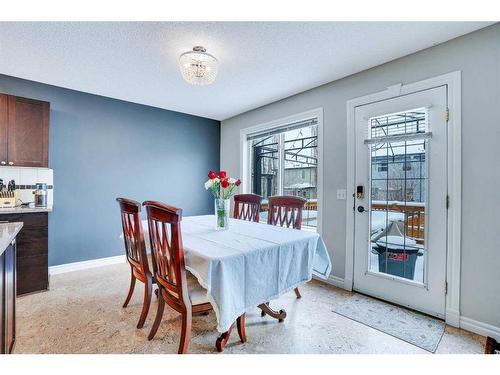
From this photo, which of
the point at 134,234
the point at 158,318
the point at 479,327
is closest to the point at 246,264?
the point at 158,318

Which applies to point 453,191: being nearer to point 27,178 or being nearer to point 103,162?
point 103,162

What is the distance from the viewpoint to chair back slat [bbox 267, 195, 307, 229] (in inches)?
98.0

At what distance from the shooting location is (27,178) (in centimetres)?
304

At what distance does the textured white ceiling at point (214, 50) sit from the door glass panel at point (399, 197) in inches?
25.9

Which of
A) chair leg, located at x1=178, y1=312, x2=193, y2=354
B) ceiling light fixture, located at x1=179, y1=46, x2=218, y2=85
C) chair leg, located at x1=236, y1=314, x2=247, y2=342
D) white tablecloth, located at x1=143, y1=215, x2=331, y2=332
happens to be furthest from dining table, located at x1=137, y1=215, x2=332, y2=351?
ceiling light fixture, located at x1=179, y1=46, x2=218, y2=85

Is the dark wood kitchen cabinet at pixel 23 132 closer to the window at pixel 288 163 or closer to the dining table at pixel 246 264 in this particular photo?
the dining table at pixel 246 264

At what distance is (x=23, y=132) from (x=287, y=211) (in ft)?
9.75

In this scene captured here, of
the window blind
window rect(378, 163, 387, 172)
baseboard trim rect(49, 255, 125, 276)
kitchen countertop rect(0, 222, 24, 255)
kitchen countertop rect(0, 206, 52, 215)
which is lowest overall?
baseboard trim rect(49, 255, 125, 276)

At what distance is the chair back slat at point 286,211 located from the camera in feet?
8.17

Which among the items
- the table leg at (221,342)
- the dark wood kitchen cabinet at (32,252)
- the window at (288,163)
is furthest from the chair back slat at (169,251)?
the window at (288,163)

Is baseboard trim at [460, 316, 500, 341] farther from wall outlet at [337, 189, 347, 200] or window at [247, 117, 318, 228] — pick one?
window at [247, 117, 318, 228]

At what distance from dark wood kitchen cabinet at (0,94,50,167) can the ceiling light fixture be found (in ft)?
6.17

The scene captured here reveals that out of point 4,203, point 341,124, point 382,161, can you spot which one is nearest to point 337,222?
point 382,161
